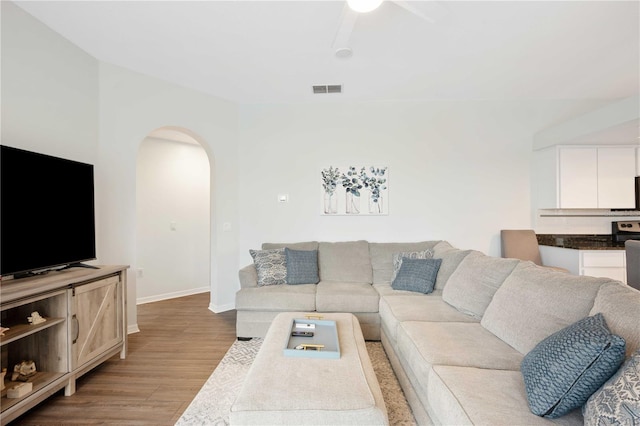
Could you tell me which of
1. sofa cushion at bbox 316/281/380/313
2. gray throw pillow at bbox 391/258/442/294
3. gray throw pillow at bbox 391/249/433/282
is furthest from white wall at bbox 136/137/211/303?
gray throw pillow at bbox 391/258/442/294

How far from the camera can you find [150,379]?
214 centimetres

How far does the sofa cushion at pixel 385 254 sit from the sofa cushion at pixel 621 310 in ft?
6.62

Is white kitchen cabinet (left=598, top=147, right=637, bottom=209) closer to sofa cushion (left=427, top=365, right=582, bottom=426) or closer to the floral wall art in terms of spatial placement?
the floral wall art

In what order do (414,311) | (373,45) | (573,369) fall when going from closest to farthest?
(573,369) < (414,311) < (373,45)

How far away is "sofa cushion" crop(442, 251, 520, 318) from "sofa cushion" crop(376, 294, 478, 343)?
0.07 metres

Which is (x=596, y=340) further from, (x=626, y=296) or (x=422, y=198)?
(x=422, y=198)

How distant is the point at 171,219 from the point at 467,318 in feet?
13.6

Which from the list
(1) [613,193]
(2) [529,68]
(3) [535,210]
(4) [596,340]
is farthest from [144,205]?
(1) [613,193]

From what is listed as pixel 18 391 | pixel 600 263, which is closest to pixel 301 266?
pixel 18 391

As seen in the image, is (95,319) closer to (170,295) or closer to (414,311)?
(170,295)

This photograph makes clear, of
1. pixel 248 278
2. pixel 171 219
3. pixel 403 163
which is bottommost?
pixel 248 278

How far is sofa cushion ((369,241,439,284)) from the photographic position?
3.29 metres

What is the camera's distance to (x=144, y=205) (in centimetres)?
412

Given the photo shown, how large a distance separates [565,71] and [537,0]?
145 cm
